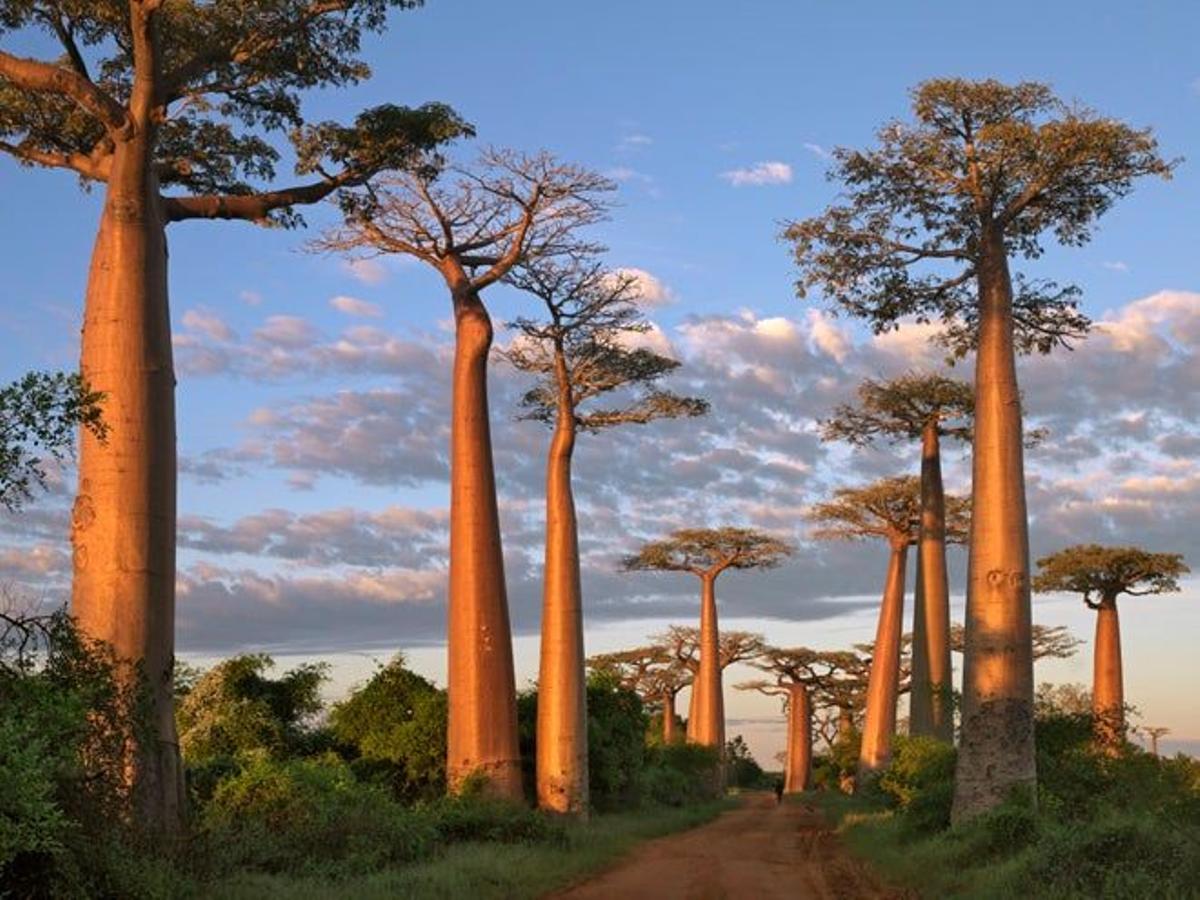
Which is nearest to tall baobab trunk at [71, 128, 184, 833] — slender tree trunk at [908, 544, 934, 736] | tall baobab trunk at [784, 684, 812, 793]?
slender tree trunk at [908, 544, 934, 736]

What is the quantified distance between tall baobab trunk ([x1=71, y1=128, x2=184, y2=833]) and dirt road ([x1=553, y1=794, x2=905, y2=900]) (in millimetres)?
3787

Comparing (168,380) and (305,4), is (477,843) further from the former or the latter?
(305,4)

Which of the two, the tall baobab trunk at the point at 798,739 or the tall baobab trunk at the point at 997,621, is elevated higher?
the tall baobab trunk at the point at 997,621

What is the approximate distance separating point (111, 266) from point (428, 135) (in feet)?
13.6

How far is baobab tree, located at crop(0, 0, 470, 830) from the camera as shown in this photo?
9.01 m

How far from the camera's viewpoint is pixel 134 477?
921 cm

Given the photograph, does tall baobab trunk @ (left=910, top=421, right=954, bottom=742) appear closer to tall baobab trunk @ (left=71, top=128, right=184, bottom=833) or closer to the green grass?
the green grass

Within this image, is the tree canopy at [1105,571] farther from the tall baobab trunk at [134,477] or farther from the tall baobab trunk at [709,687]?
the tall baobab trunk at [134,477]

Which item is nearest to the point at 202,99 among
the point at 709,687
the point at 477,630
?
the point at 477,630

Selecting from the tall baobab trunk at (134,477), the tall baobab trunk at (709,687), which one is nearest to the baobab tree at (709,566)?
the tall baobab trunk at (709,687)

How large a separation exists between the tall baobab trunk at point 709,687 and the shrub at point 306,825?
24.9 m

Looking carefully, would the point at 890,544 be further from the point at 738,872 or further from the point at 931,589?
the point at 738,872

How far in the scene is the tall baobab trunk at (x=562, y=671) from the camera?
786 inches

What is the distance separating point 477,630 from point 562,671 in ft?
12.6
